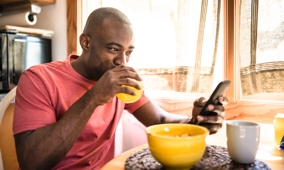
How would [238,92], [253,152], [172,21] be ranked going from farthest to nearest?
[172,21], [238,92], [253,152]

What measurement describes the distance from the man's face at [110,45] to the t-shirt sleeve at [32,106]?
0.82 feet

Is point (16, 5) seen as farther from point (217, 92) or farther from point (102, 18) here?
point (217, 92)

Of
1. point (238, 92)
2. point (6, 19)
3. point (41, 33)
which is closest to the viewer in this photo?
point (238, 92)

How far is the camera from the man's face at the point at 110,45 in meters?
1.08

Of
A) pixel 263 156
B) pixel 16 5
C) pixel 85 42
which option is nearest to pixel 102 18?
pixel 85 42

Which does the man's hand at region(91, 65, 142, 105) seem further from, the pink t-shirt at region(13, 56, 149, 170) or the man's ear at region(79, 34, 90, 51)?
the man's ear at region(79, 34, 90, 51)

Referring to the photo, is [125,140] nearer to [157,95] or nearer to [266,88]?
[157,95]

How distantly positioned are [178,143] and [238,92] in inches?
A: 39.4

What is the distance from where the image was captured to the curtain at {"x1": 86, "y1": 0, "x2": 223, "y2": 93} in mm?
1505

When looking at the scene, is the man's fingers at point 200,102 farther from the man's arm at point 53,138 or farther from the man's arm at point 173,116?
the man's arm at point 53,138

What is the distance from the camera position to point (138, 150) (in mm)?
887

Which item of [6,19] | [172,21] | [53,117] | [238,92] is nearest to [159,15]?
[172,21]

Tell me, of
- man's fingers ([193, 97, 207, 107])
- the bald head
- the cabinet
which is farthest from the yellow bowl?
the cabinet

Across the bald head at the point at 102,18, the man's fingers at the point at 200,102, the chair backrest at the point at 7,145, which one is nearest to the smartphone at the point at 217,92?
the man's fingers at the point at 200,102
